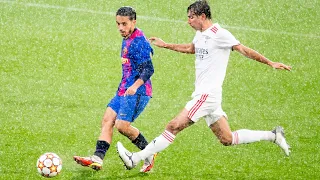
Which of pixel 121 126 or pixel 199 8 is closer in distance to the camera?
pixel 199 8

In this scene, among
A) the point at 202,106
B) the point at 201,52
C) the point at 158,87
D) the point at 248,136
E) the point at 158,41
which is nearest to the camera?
the point at 202,106

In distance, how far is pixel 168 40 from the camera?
1711 centimetres

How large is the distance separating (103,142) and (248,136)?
1.78m

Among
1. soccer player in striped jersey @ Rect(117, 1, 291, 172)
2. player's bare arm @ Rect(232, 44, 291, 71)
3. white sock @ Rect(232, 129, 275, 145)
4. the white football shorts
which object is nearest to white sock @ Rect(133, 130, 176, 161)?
soccer player in striped jersey @ Rect(117, 1, 291, 172)

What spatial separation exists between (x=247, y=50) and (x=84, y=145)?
304cm

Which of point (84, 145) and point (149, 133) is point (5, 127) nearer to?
point (84, 145)

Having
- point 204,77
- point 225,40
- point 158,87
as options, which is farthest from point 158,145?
point 158,87

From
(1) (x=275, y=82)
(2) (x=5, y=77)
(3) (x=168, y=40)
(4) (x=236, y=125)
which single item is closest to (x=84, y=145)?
(4) (x=236, y=125)

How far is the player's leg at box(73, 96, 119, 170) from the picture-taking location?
9984 mm

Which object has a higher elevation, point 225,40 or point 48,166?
point 225,40

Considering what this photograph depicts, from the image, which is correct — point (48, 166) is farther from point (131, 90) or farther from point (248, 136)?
point (248, 136)

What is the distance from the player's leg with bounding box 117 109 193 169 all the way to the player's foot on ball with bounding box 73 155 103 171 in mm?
329

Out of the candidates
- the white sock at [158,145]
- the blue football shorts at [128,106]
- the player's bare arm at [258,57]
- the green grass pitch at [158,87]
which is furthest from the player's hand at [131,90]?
the player's bare arm at [258,57]

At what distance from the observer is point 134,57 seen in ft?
33.4
